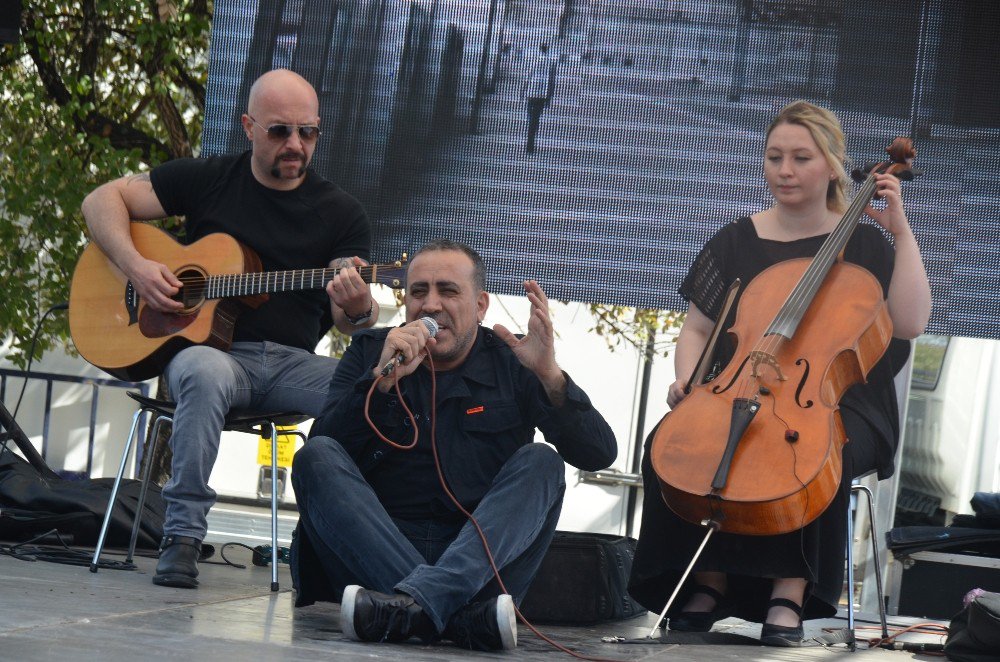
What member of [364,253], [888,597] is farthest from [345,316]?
[888,597]

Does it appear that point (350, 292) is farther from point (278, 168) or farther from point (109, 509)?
point (109, 509)

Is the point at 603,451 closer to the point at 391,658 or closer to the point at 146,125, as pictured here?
the point at 391,658

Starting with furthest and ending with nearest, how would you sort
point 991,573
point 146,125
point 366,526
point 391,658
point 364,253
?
point 146,125
point 991,573
point 364,253
point 366,526
point 391,658

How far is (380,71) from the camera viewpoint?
4262 mm

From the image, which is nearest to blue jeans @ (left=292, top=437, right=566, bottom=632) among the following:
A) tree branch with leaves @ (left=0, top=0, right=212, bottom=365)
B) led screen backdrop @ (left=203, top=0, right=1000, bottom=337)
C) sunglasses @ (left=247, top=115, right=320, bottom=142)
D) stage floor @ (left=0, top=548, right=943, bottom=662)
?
stage floor @ (left=0, top=548, right=943, bottom=662)

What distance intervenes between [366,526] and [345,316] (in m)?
1.18

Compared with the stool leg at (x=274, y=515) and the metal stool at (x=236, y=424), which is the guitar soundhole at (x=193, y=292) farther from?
the stool leg at (x=274, y=515)

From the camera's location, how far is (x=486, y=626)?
2.22 metres

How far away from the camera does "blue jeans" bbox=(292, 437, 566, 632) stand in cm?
230

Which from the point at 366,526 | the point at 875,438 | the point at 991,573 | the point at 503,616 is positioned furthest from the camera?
the point at 991,573

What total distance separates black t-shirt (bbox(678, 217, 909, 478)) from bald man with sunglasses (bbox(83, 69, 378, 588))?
0.93 metres

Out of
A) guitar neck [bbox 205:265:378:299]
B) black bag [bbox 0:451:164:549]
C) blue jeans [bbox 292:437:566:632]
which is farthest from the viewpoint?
black bag [bbox 0:451:164:549]

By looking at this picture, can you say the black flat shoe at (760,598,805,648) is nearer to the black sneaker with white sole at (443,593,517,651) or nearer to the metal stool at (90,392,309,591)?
the black sneaker with white sole at (443,593,517,651)

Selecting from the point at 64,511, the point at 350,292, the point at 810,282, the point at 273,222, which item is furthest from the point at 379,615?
the point at 64,511
